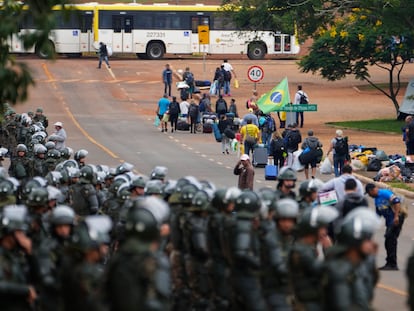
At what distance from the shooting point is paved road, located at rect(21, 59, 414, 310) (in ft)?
A: 116

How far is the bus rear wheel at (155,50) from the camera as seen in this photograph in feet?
247

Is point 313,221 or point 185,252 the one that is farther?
point 185,252

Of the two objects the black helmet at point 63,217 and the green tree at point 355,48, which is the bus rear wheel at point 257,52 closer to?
the green tree at point 355,48

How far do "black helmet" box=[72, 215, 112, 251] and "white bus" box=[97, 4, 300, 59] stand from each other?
62.2 meters

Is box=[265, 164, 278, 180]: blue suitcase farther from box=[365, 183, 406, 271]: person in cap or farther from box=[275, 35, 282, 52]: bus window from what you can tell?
box=[275, 35, 282, 52]: bus window

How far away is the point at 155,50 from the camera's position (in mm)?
75625

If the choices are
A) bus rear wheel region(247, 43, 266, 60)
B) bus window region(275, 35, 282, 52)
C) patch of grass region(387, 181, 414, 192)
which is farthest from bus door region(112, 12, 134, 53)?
patch of grass region(387, 181, 414, 192)

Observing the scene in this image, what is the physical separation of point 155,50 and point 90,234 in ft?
211

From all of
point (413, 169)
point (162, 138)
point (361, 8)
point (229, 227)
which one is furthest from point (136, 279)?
point (361, 8)

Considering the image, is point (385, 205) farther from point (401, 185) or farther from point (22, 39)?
point (401, 185)

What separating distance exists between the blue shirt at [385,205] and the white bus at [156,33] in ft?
170

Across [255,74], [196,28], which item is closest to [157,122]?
[255,74]

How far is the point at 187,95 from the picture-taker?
55812 mm

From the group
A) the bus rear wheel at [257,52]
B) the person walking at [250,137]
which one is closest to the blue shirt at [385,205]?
the person walking at [250,137]
